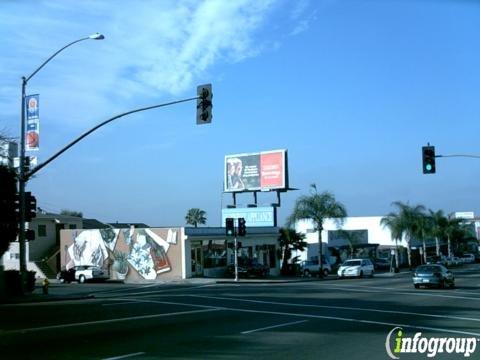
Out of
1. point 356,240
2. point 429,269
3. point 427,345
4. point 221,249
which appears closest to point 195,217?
point 356,240

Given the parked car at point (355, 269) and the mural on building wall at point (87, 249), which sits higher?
the mural on building wall at point (87, 249)

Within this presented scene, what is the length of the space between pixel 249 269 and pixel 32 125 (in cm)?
2643

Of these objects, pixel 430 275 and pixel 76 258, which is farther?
pixel 76 258

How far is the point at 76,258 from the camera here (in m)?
55.5

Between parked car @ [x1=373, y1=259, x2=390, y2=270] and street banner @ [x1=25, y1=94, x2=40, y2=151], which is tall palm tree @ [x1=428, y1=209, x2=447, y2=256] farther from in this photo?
street banner @ [x1=25, y1=94, x2=40, y2=151]

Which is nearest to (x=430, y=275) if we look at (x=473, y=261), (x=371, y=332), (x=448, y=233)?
(x=371, y=332)

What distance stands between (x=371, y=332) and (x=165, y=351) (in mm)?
5238

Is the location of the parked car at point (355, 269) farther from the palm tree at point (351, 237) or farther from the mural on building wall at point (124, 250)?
the palm tree at point (351, 237)

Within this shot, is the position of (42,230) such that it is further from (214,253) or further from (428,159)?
(428,159)

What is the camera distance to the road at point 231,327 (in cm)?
1159

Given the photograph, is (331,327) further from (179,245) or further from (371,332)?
(179,245)

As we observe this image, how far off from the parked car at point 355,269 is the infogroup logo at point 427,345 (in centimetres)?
3591

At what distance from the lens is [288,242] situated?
196ft

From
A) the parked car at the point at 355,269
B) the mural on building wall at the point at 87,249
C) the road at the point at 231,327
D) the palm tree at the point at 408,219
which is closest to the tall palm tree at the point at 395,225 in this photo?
the palm tree at the point at 408,219
